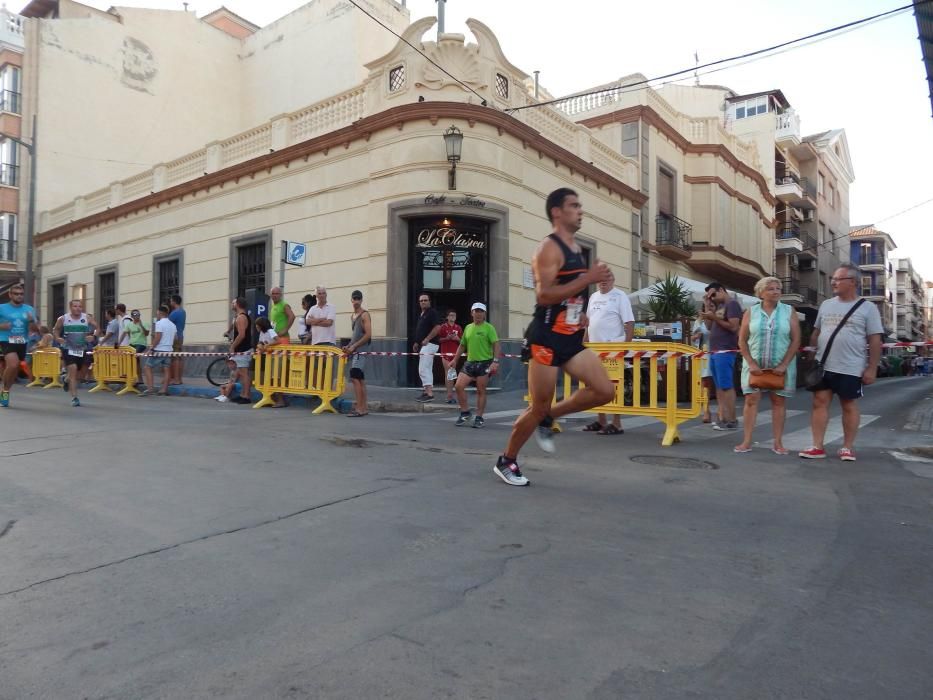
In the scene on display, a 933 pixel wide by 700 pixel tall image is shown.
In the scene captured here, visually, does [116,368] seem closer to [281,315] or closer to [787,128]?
[281,315]

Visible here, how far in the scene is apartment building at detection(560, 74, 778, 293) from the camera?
19938 millimetres

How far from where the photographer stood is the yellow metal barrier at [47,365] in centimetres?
1444

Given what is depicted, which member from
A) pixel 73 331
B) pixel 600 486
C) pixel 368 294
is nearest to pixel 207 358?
pixel 368 294

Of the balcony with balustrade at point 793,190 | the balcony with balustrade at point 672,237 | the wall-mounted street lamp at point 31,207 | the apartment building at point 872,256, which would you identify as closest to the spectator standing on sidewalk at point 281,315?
the balcony with balustrade at point 672,237

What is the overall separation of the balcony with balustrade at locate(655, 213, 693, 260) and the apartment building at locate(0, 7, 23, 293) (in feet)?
74.8

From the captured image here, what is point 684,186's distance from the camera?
23016mm

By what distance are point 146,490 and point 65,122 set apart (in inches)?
988

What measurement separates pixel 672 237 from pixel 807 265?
21825 millimetres

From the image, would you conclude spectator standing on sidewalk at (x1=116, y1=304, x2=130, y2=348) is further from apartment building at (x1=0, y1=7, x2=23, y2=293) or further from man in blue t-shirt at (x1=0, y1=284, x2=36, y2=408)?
apartment building at (x1=0, y1=7, x2=23, y2=293)

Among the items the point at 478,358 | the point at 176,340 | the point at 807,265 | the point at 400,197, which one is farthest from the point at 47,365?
the point at 807,265

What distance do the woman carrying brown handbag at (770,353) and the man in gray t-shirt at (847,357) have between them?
0.24 metres

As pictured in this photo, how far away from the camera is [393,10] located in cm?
2381

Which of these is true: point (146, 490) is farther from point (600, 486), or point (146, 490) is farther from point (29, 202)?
point (29, 202)

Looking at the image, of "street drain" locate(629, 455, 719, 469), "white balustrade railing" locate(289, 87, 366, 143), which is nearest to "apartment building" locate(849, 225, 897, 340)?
"white balustrade railing" locate(289, 87, 366, 143)
